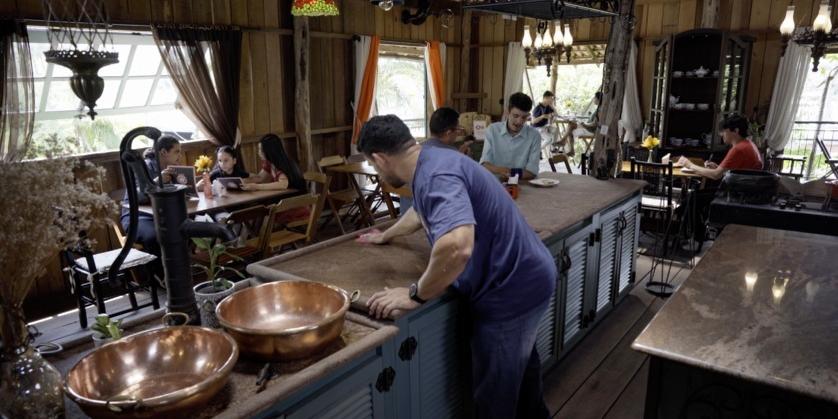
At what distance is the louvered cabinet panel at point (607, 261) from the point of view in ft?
11.1

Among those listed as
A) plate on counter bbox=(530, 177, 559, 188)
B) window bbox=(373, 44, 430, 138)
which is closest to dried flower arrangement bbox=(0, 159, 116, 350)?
plate on counter bbox=(530, 177, 559, 188)

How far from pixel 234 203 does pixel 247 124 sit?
80.6 inches

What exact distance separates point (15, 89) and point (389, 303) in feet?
13.0

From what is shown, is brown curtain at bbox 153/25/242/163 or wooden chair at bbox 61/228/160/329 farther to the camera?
brown curtain at bbox 153/25/242/163

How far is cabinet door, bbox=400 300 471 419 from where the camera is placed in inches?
75.9

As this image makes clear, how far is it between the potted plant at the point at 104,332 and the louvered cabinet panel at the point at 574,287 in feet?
6.86

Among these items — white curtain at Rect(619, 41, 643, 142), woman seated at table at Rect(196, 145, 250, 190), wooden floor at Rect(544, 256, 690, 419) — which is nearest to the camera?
wooden floor at Rect(544, 256, 690, 419)

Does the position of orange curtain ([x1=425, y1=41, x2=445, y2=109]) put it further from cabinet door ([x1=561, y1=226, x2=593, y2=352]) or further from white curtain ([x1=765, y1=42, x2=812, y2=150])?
cabinet door ([x1=561, y1=226, x2=593, y2=352])

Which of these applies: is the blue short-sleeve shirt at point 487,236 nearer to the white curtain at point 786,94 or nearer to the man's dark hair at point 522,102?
the man's dark hair at point 522,102

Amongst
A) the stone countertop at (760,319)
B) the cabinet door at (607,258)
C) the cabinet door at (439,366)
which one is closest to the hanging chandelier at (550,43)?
the cabinet door at (607,258)

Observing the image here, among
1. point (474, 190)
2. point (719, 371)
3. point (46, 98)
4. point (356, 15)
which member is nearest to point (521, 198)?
point (474, 190)

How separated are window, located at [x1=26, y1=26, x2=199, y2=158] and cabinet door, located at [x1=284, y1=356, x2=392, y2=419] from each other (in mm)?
3786

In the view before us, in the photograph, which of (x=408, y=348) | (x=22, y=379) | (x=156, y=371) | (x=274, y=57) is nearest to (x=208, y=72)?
(x=274, y=57)

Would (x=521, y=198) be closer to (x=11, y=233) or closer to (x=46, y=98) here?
(x=11, y=233)
